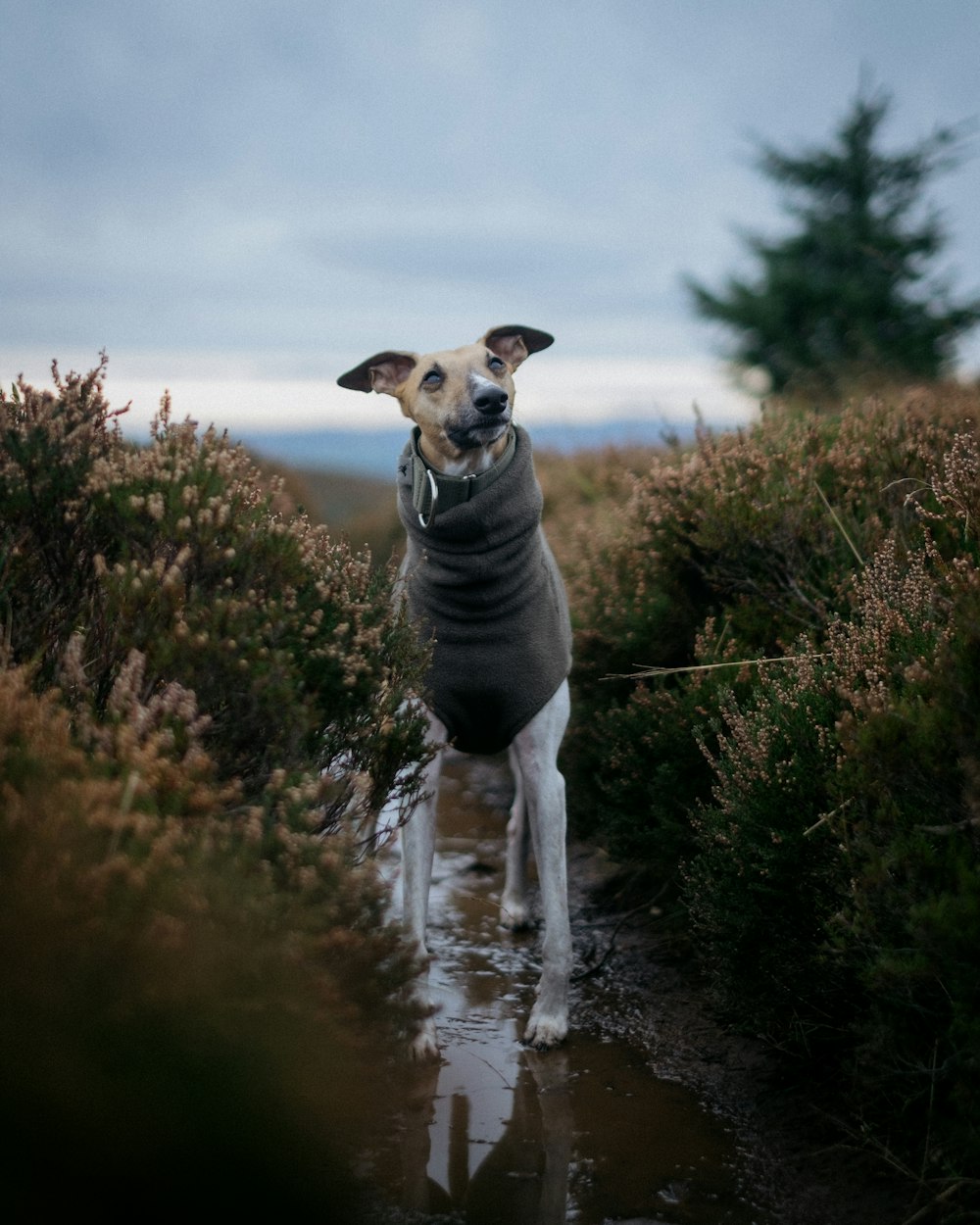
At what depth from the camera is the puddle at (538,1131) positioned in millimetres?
3115

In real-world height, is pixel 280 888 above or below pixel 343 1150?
above

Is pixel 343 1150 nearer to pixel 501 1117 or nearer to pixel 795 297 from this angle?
pixel 501 1117

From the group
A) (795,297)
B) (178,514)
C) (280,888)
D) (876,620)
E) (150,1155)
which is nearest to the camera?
(150,1155)

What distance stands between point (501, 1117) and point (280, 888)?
1.59 meters

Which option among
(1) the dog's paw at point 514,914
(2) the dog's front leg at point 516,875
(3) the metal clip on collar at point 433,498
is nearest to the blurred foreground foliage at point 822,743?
(2) the dog's front leg at point 516,875

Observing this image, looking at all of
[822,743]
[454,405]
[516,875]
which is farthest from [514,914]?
[454,405]

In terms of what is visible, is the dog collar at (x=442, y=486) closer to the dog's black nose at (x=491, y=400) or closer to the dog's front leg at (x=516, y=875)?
the dog's black nose at (x=491, y=400)

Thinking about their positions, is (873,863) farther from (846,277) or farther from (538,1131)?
(846,277)

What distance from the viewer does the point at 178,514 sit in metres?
3.19

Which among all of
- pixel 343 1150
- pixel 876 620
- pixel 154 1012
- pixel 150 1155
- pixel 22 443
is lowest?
pixel 343 1150

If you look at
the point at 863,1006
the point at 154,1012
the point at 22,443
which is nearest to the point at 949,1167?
the point at 863,1006

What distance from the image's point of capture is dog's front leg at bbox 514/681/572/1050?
414 centimetres

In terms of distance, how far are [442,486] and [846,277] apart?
58.1 ft

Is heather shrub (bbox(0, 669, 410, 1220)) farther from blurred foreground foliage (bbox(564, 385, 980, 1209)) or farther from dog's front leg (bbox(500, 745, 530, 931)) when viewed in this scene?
dog's front leg (bbox(500, 745, 530, 931))
